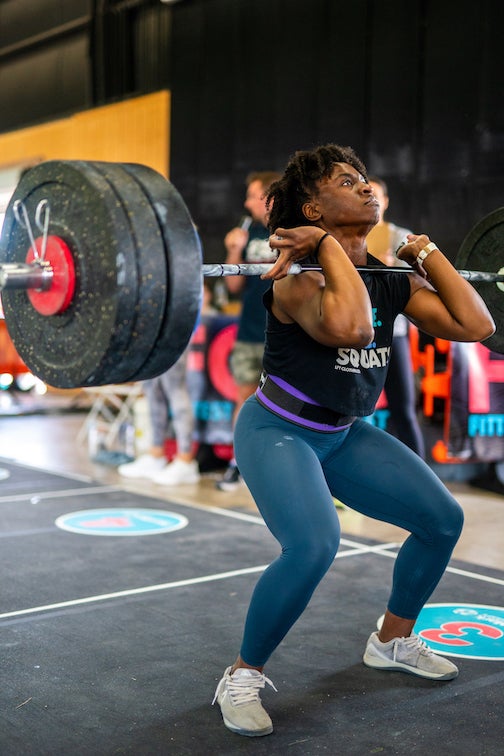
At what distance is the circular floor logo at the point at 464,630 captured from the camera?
255cm

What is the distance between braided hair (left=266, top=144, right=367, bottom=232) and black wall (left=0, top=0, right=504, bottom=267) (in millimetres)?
3819

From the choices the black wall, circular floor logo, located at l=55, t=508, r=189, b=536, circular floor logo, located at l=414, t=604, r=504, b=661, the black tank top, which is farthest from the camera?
the black wall

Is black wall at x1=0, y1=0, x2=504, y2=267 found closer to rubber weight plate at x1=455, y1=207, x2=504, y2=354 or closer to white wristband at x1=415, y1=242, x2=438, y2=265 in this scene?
rubber weight plate at x1=455, y1=207, x2=504, y2=354

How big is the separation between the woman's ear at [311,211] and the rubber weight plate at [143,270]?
48cm

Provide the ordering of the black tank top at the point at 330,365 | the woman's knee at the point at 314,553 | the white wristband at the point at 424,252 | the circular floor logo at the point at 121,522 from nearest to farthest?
1. the woman's knee at the point at 314,553
2. the black tank top at the point at 330,365
3. the white wristband at the point at 424,252
4. the circular floor logo at the point at 121,522

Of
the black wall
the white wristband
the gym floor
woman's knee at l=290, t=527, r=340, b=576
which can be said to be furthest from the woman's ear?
the black wall

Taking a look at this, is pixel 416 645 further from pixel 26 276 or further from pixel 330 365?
pixel 26 276

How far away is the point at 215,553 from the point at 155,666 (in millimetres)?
1176

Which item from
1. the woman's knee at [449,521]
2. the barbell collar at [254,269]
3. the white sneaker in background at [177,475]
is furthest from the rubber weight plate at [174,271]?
the white sneaker in background at [177,475]

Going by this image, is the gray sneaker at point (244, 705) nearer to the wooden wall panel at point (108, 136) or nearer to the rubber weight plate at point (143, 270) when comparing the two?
the rubber weight plate at point (143, 270)

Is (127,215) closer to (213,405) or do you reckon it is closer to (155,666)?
(155,666)

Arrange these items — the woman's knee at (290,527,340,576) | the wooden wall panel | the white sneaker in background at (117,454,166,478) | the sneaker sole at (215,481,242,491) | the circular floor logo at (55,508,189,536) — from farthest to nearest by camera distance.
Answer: the wooden wall panel
the white sneaker in background at (117,454,166,478)
the sneaker sole at (215,481,242,491)
the circular floor logo at (55,508,189,536)
the woman's knee at (290,527,340,576)

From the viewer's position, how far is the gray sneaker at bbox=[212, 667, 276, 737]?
199 cm

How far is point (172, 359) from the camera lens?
6.22ft
